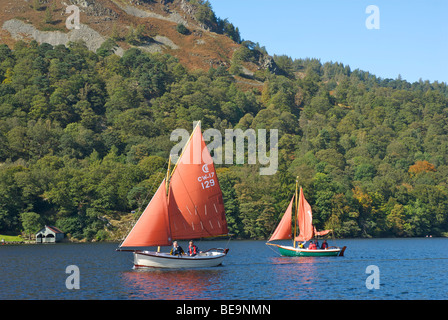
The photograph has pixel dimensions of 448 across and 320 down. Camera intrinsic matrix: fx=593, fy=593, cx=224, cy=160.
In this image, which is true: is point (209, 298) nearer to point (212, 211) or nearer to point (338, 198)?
point (212, 211)

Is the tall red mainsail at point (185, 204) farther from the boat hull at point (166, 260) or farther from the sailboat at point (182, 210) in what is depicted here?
the boat hull at point (166, 260)

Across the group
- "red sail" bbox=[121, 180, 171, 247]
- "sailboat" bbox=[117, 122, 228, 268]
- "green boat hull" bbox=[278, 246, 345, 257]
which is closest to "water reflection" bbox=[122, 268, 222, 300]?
"sailboat" bbox=[117, 122, 228, 268]

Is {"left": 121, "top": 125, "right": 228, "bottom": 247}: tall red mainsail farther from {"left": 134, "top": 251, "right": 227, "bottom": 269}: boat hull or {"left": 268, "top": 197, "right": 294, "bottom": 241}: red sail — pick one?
{"left": 268, "top": 197, "right": 294, "bottom": 241}: red sail

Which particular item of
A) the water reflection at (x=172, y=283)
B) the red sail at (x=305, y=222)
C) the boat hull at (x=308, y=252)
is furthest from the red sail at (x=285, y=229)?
the water reflection at (x=172, y=283)

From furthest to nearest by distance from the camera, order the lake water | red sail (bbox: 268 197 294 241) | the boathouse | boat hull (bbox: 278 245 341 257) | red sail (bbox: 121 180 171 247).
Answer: the boathouse
red sail (bbox: 268 197 294 241)
boat hull (bbox: 278 245 341 257)
red sail (bbox: 121 180 171 247)
the lake water

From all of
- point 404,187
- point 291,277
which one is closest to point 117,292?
point 291,277

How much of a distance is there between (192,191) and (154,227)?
17.8 feet

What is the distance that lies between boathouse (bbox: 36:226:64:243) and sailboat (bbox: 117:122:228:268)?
66.9 meters

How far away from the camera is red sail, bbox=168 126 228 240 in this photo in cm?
6031

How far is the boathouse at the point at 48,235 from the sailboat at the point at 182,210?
2634 inches

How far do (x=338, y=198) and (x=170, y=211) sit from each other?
96.8 metres

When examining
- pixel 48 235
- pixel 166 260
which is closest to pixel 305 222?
pixel 166 260

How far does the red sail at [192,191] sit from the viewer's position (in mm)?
60312

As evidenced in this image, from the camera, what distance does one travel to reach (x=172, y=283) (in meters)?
52.7
